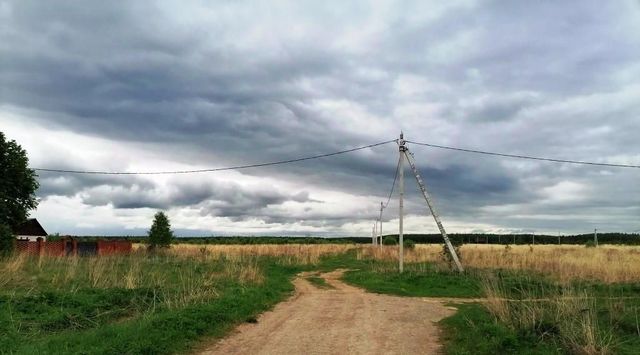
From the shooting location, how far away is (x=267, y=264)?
31.7 meters

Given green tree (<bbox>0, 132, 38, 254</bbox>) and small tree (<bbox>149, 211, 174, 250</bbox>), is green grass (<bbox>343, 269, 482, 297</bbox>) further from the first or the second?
small tree (<bbox>149, 211, 174, 250</bbox>)

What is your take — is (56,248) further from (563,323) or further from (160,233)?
(563,323)

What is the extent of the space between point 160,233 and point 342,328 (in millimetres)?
34867

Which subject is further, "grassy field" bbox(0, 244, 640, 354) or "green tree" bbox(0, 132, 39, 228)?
"green tree" bbox(0, 132, 39, 228)

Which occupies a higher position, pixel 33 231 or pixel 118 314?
pixel 33 231

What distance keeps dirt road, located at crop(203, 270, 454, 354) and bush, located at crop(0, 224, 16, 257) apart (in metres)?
16.4

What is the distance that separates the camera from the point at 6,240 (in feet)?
84.1

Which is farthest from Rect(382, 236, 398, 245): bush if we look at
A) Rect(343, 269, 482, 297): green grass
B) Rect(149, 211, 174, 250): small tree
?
Rect(343, 269, 482, 297): green grass

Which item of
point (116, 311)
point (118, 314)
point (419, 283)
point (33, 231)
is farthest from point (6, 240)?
point (33, 231)

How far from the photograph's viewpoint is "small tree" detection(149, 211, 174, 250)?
43344mm

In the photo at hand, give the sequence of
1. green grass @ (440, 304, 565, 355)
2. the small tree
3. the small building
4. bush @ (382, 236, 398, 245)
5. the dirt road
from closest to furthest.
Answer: green grass @ (440, 304, 565, 355) < the dirt road < the small tree < the small building < bush @ (382, 236, 398, 245)

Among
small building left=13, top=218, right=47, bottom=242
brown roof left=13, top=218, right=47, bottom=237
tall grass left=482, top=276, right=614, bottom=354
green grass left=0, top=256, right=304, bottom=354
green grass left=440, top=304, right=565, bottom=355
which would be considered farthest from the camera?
brown roof left=13, top=218, right=47, bottom=237

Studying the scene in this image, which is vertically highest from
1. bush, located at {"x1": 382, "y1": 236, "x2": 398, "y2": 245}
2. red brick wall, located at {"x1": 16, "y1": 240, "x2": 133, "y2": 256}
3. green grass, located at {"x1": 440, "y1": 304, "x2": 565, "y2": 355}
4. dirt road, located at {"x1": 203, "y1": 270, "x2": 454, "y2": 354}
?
bush, located at {"x1": 382, "y1": 236, "x2": 398, "y2": 245}

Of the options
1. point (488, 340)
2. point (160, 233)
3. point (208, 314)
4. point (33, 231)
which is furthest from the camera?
point (33, 231)
